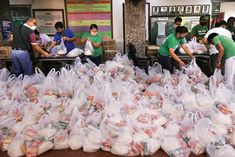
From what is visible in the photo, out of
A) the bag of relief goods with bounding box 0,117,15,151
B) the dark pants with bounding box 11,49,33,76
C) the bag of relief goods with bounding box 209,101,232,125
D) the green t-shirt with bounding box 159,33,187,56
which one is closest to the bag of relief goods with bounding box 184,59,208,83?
the green t-shirt with bounding box 159,33,187,56

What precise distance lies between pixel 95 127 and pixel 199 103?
1.03 meters

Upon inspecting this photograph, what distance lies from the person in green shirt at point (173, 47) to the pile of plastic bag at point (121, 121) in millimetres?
1651

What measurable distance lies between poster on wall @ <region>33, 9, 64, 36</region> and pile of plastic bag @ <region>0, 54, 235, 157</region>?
5.40 meters

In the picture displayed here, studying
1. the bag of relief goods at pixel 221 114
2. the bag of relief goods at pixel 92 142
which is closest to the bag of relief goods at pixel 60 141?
the bag of relief goods at pixel 92 142

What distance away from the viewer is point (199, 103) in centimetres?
232

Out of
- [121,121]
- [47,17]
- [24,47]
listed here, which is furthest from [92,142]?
[47,17]

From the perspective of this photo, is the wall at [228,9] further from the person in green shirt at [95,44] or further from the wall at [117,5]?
the person in green shirt at [95,44]

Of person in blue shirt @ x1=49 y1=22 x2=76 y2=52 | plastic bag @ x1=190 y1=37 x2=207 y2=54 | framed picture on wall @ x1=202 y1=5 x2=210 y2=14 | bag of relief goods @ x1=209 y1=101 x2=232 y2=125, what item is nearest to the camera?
bag of relief goods @ x1=209 y1=101 x2=232 y2=125

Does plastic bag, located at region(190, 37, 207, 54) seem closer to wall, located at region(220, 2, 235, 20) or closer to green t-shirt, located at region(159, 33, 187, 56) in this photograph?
green t-shirt, located at region(159, 33, 187, 56)

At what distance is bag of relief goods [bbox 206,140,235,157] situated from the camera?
1657 mm

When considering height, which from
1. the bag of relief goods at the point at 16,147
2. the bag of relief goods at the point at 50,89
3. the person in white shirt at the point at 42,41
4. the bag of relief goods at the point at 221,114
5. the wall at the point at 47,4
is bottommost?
the bag of relief goods at the point at 16,147

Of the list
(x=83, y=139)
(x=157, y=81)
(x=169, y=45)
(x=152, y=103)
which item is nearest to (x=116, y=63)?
(x=157, y=81)

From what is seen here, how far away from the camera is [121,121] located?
2.02 meters

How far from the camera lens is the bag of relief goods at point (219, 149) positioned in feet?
5.44
